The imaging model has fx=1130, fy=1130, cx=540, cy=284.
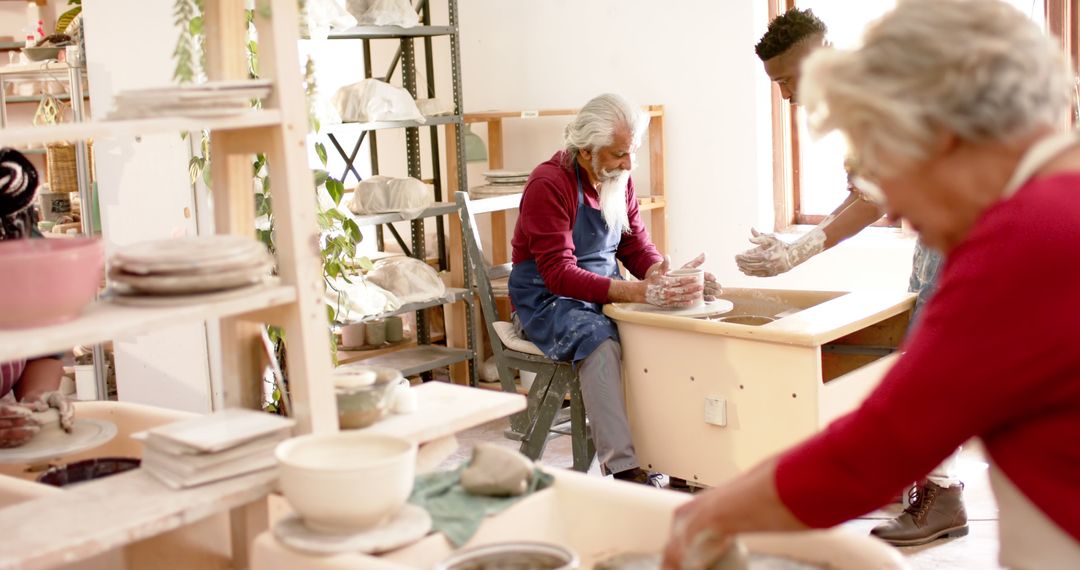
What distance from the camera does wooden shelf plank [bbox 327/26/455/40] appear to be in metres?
4.50

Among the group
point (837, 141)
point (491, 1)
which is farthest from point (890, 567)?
point (491, 1)

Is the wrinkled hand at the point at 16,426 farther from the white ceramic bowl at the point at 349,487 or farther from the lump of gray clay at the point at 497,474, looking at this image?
the lump of gray clay at the point at 497,474

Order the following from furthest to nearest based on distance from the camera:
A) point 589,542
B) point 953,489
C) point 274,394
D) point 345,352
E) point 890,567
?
point 345,352
point 274,394
point 953,489
point 589,542
point 890,567

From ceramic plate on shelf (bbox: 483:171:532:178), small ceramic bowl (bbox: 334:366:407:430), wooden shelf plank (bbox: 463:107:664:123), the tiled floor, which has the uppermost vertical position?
wooden shelf plank (bbox: 463:107:664:123)

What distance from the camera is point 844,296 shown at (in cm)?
327

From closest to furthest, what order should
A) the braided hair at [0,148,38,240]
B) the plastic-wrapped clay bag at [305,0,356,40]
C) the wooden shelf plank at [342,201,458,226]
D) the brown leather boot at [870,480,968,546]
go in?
the braided hair at [0,148,38,240] → the brown leather boot at [870,480,968,546] → the plastic-wrapped clay bag at [305,0,356,40] → the wooden shelf plank at [342,201,458,226]

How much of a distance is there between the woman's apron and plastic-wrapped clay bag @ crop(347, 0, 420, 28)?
3768 mm

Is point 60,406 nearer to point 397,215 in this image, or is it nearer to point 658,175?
point 397,215

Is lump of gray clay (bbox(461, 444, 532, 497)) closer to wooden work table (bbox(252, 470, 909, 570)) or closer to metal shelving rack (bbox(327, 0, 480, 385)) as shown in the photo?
wooden work table (bbox(252, 470, 909, 570))

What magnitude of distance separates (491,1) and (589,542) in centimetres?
412

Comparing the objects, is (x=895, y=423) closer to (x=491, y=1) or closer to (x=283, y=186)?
(x=283, y=186)

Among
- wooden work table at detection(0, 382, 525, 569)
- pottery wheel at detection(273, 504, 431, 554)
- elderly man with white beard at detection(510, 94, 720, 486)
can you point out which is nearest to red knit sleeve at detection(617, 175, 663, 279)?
elderly man with white beard at detection(510, 94, 720, 486)

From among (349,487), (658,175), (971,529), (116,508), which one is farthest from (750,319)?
(116,508)

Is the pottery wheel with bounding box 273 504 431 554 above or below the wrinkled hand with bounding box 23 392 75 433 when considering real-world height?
below
